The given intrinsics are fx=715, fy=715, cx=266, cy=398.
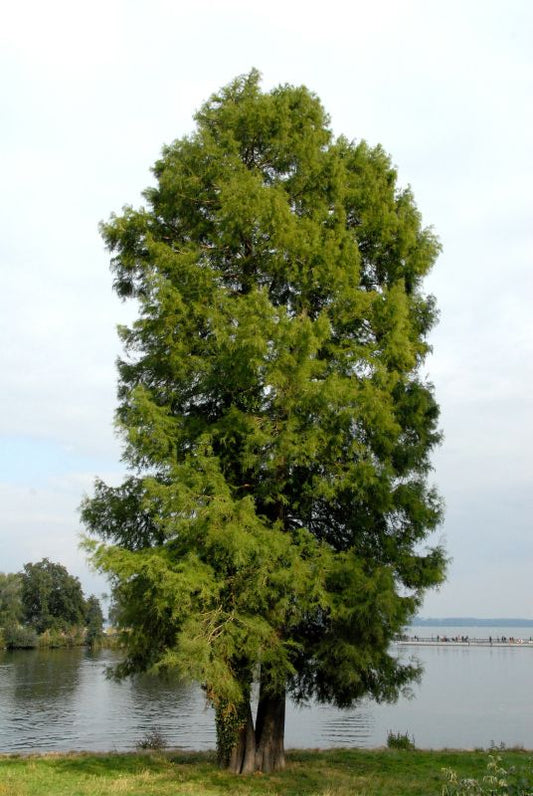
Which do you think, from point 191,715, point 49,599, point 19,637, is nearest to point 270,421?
point 191,715

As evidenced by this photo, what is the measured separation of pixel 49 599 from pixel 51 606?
3.42ft

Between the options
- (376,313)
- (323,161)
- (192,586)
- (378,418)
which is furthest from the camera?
(323,161)

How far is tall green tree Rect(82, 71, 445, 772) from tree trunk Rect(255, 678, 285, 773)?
1.5 inches

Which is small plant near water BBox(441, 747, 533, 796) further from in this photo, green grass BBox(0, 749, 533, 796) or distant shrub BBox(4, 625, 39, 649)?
Result: distant shrub BBox(4, 625, 39, 649)

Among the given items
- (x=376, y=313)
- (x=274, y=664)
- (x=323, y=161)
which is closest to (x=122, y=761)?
(x=274, y=664)

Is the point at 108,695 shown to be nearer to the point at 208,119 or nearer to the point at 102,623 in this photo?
the point at 208,119

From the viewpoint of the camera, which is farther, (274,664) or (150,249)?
(150,249)

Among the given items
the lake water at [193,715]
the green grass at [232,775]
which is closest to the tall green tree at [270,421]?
the green grass at [232,775]

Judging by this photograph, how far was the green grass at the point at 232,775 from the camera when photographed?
10.9 m

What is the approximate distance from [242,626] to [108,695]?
31646mm

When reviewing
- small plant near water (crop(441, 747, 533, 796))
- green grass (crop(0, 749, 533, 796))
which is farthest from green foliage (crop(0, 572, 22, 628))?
small plant near water (crop(441, 747, 533, 796))

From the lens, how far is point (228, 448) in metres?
12.7

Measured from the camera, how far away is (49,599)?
286 feet

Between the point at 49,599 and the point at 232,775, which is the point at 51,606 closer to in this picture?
the point at 49,599
